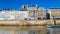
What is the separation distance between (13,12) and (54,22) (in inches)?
379

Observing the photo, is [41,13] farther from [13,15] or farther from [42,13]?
[13,15]

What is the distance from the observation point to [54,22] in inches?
1224

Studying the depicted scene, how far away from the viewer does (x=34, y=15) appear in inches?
1469

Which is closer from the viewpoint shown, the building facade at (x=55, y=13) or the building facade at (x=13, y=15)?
the building facade at (x=55, y=13)

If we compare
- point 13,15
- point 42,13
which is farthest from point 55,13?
point 13,15

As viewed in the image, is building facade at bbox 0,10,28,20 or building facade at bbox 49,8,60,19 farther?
building facade at bbox 0,10,28,20

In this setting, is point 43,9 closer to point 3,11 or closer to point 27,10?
point 27,10

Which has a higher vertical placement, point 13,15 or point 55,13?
point 55,13

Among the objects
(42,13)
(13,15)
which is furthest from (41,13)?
(13,15)

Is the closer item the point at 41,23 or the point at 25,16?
the point at 41,23

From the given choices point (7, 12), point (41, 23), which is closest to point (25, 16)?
point (7, 12)

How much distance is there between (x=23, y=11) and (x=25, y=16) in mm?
1193

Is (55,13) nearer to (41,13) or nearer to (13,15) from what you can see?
(41,13)

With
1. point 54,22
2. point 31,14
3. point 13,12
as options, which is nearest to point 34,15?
Answer: point 31,14
